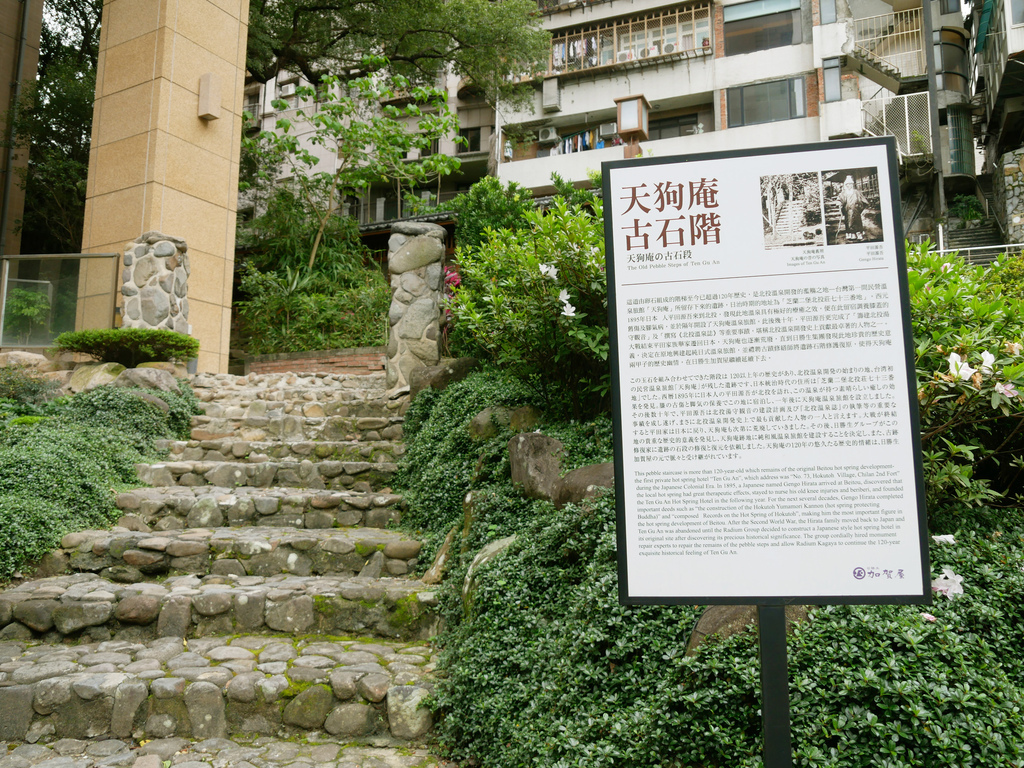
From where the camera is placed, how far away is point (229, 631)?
3791mm

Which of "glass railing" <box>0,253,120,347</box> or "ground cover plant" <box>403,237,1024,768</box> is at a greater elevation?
"glass railing" <box>0,253,120,347</box>

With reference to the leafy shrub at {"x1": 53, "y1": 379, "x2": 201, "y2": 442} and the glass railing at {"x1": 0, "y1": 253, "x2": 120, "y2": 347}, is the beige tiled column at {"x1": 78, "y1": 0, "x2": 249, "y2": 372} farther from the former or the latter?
the leafy shrub at {"x1": 53, "y1": 379, "x2": 201, "y2": 442}

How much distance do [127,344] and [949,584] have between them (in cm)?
842

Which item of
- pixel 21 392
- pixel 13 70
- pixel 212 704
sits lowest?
pixel 212 704

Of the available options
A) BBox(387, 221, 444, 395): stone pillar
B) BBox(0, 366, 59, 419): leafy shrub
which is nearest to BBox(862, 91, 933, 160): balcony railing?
BBox(387, 221, 444, 395): stone pillar

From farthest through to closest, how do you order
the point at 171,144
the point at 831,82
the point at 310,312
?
the point at 831,82 < the point at 310,312 < the point at 171,144

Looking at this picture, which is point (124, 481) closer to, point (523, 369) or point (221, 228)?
point (523, 369)

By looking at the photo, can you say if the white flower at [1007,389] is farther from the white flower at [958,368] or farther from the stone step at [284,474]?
the stone step at [284,474]

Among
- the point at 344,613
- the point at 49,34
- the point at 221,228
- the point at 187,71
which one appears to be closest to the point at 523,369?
the point at 344,613

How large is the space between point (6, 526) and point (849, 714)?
180 inches

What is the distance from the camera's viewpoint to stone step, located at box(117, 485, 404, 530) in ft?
16.2

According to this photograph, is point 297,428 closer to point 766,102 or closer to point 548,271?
point 548,271

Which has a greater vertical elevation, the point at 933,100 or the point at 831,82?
the point at 831,82

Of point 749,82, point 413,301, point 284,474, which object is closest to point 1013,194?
point 749,82
